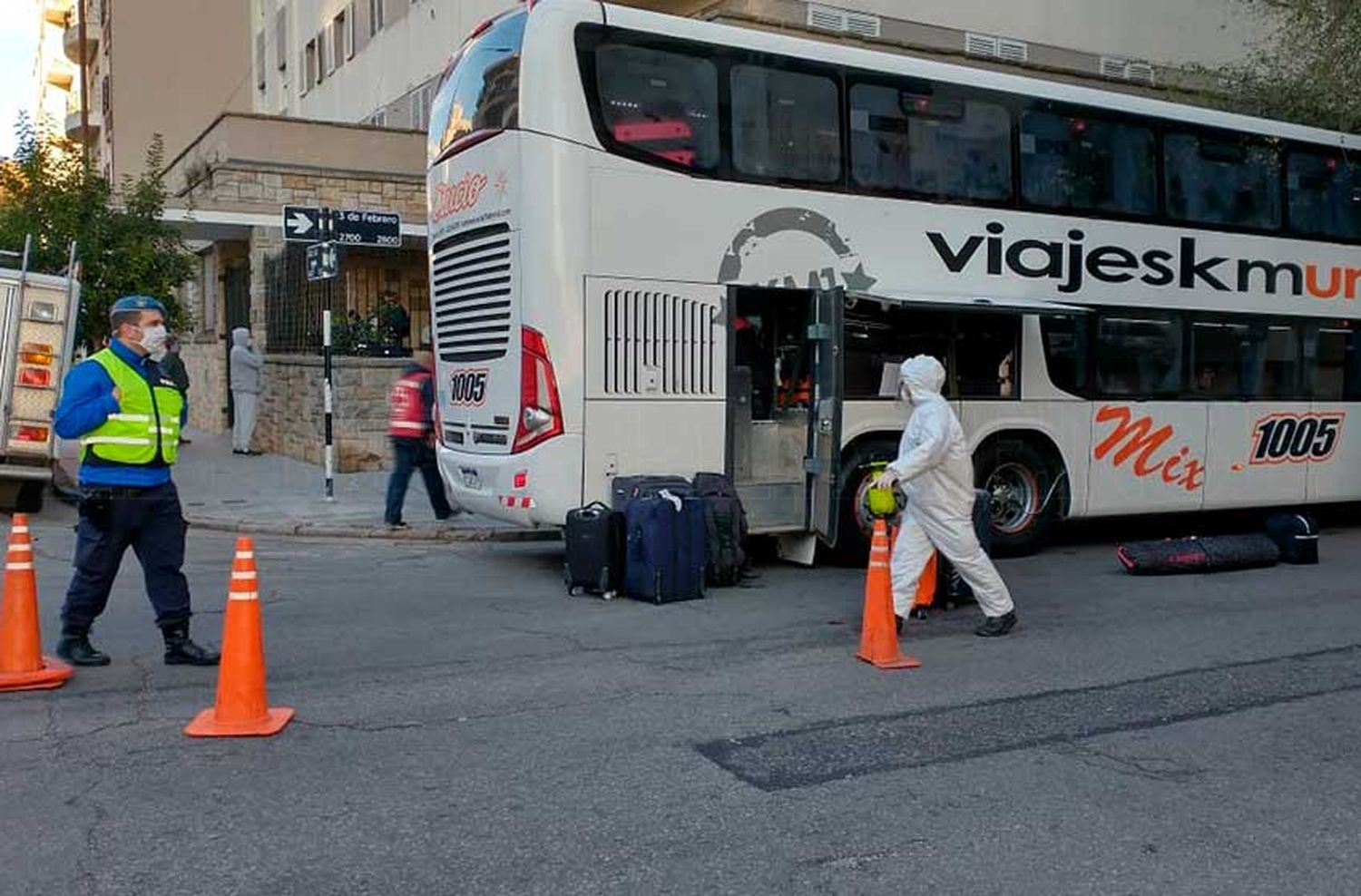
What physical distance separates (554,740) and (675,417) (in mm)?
4274

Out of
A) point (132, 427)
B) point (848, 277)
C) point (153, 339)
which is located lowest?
point (132, 427)

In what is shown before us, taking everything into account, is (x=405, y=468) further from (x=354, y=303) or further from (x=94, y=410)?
(x=354, y=303)

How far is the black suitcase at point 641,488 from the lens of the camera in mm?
8984

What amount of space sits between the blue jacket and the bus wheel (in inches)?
288

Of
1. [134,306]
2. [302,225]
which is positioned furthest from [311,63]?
[134,306]

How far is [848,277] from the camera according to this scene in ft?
33.4

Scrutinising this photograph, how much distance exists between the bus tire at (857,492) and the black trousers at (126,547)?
5467mm

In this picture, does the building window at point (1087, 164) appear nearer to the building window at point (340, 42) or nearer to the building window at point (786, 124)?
the building window at point (786, 124)

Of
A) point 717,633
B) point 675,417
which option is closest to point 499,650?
point 717,633

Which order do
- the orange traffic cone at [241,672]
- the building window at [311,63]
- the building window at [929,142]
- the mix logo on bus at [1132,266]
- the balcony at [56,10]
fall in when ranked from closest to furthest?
the orange traffic cone at [241,672] < the building window at [929,142] < the mix logo on bus at [1132,266] < the building window at [311,63] < the balcony at [56,10]

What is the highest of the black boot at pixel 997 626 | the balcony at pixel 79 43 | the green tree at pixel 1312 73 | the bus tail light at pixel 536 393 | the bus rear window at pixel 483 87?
the balcony at pixel 79 43

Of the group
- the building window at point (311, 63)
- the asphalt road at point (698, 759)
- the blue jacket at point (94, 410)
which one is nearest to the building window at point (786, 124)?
the asphalt road at point (698, 759)

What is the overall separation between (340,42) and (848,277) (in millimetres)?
28164

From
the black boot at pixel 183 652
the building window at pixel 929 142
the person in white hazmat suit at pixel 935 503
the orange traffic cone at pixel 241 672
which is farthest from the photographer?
the building window at pixel 929 142
